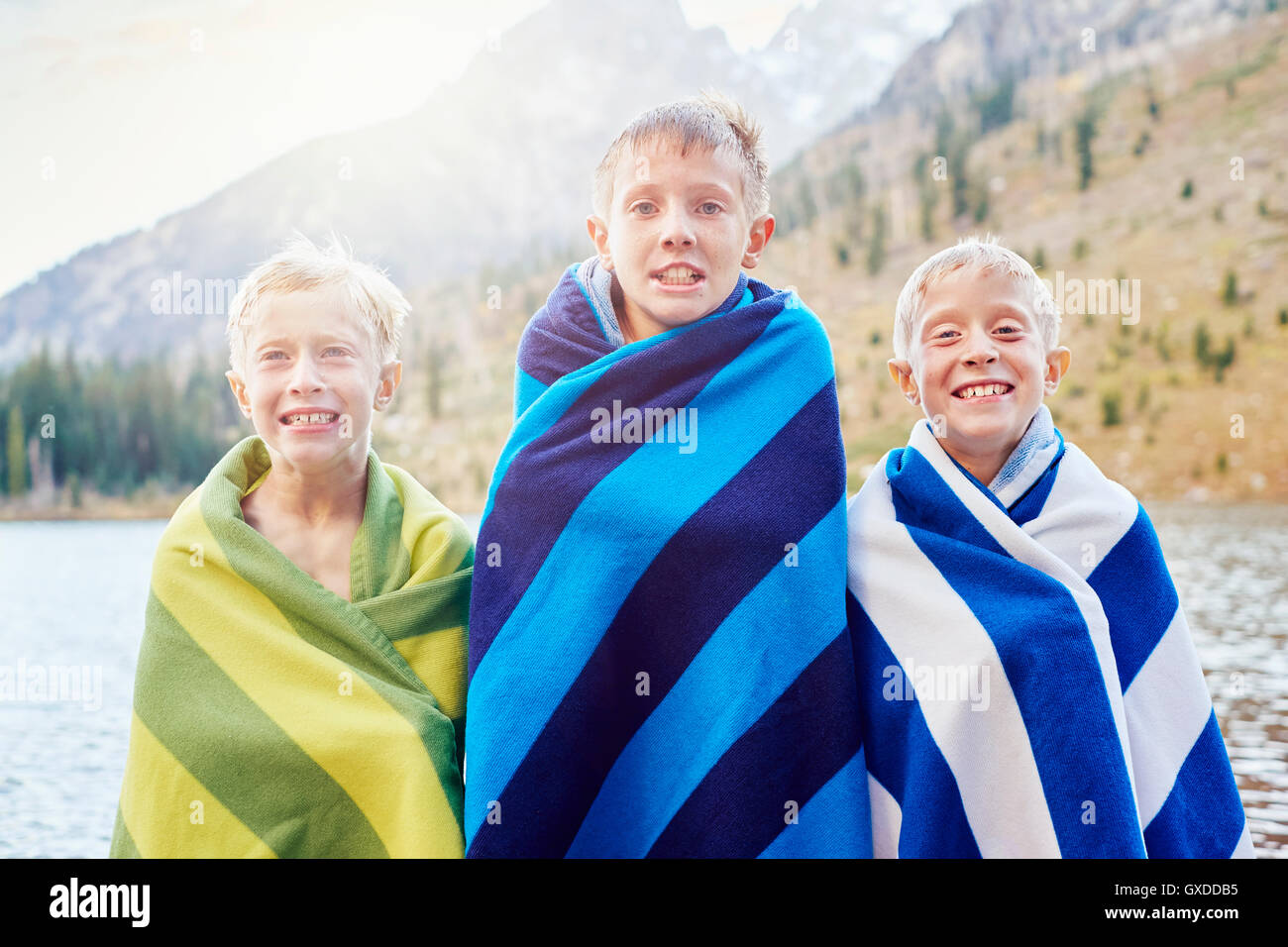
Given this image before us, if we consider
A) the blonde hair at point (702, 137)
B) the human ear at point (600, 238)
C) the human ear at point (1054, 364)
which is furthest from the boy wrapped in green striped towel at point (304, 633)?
the human ear at point (1054, 364)

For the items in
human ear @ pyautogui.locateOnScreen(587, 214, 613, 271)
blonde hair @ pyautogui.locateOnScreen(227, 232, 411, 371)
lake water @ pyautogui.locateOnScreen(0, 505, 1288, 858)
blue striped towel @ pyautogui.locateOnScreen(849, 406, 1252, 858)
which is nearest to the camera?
blue striped towel @ pyautogui.locateOnScreen(849, 406, 1252, 858)

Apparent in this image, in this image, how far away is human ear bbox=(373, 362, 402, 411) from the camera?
2.52 metres

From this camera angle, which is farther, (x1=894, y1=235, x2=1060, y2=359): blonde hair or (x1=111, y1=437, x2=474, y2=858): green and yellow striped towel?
(x1=894, y1=235, x2=1060, y2=359): blonde hair

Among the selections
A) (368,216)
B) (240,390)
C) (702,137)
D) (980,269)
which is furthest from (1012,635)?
(368,216)

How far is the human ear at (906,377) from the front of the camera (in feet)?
8.19

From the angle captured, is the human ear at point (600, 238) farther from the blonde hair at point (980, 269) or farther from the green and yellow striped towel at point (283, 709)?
the green and yellow striped towel at point (283, 709)

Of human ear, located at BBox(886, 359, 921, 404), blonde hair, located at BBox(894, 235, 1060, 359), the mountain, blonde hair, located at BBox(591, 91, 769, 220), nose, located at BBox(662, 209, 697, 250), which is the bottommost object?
human ear, located at BBox(886, 359, 921, 404)

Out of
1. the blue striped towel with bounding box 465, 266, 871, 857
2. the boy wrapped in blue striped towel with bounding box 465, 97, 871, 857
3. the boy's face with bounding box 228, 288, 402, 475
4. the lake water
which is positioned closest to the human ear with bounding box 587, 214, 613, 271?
the boy wrapped in blue striped towel with bounding box 465, 97, 871, 857

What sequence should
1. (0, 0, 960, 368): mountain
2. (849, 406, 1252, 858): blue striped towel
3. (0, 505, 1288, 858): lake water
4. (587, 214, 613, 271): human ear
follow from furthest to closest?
(0, 0, 960, 368): mountain, (0, 505, 1288, 858): lake water, (587, 214, 613, 271): human ear, (849, 406, 1252, 858): blue striped towel

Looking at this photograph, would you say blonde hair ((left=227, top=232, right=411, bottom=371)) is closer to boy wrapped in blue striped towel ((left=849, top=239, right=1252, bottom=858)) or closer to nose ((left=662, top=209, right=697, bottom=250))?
nose ((left=662, top=209, right=697, bottom=250))

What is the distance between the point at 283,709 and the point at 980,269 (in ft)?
6.36

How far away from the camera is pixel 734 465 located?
221cm
